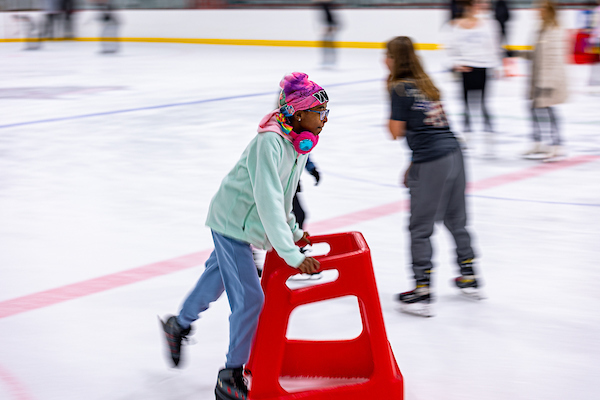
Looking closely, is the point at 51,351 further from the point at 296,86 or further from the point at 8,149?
the point at 8,149

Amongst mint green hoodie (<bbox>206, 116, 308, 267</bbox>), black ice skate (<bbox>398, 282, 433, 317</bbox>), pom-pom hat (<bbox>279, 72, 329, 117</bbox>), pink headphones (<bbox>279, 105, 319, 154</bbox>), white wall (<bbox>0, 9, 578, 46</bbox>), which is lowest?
black ice skate (<bbox>398, 282, 433, 317</bbox>)

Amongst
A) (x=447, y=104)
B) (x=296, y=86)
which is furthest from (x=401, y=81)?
(x=447, y=104)

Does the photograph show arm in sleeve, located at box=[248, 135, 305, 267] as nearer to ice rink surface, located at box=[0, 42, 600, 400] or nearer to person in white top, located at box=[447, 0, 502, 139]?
ice rink surface, located at box=[0, 42, 600, 400]

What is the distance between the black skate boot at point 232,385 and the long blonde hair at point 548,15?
4.34m

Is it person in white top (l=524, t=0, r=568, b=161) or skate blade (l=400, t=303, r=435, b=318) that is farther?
person in white top (l=524, t=0, r=568, b=161)

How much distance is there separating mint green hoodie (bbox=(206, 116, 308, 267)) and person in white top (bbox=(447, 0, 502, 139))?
4122 mm

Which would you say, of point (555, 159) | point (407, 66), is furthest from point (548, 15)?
point (407, 66)

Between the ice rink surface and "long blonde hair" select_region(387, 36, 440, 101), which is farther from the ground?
"long blonde hair" select_region(387, 36, 440, 101)

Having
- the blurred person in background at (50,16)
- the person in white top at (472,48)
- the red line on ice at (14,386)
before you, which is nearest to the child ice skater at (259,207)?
the red line on ice at (14,386)

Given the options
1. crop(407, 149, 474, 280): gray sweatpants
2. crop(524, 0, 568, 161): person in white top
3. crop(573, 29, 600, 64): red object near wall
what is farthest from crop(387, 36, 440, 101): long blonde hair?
crop(573, 29, 600, 64): red object near wall

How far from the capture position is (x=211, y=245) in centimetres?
438

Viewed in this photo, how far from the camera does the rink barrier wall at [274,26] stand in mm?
16797

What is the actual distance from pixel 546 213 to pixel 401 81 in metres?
2.14

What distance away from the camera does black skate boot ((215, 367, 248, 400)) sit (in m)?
2.36
